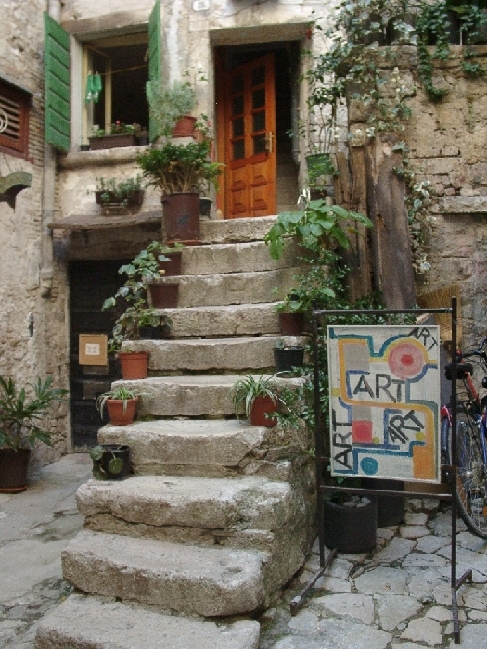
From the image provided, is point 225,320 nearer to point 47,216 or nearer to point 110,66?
point 47,216

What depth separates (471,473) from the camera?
4078 mm

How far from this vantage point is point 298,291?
4.54m

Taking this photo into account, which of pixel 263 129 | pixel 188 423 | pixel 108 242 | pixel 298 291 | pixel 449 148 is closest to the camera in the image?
pixel 188 423

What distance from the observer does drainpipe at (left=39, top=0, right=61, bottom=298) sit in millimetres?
7242

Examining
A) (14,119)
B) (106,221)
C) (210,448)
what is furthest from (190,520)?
(14,119)

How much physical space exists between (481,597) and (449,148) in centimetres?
360

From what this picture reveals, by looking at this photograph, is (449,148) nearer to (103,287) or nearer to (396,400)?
(396,400)

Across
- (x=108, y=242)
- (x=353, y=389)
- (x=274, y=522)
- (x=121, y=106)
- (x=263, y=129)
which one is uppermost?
(x=121, y=106)

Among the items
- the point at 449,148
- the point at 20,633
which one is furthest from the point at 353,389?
the point at 449,148

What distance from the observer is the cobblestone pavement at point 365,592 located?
2.88 metres

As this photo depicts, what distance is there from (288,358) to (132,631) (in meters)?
1.98

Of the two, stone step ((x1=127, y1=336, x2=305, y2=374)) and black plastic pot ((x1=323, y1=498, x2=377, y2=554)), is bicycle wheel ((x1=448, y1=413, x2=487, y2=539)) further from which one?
stone step ((x1=127, y1=336, x2=305, y2=374))

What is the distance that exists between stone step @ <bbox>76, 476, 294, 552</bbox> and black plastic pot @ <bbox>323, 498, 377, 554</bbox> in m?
0.46

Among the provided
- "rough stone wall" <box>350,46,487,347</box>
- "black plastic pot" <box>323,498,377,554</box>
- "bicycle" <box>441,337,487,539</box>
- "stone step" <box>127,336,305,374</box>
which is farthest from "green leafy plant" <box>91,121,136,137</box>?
"black plastic pot" <box>323,498,377,554</box>
